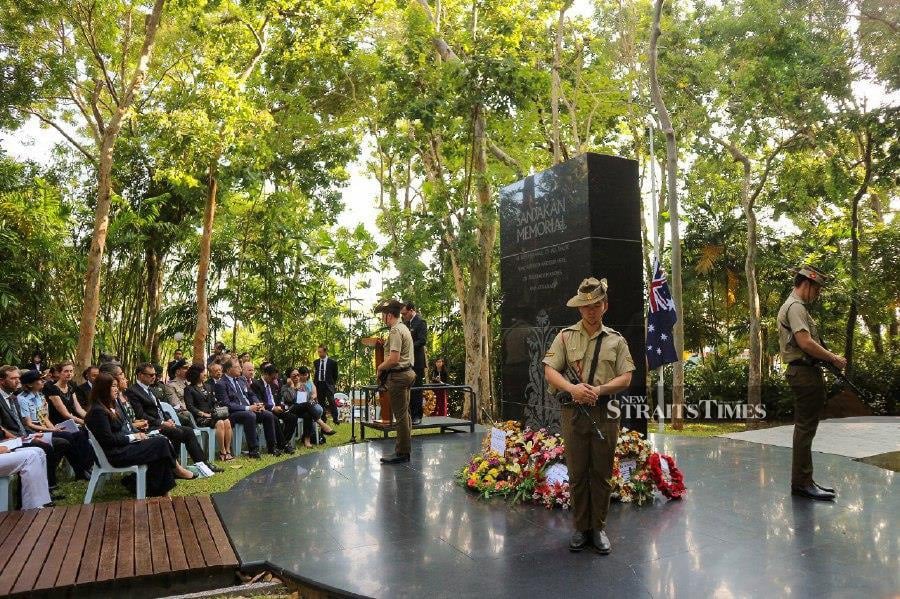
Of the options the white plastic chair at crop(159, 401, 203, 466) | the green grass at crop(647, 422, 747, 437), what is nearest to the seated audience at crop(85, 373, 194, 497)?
the white plastic chair at crop(159, 401, 203, 466)

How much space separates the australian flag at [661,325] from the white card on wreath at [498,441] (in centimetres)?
424

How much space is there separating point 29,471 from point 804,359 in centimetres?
606

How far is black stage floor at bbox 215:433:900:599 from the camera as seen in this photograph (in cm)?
341

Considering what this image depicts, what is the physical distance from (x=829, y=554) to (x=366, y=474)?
4.00 metres

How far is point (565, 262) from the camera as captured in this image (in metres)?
5.75

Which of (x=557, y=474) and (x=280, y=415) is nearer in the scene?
(x=557, y=474)

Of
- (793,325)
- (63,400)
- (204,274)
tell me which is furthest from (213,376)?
(793,325)

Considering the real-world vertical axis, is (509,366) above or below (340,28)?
below

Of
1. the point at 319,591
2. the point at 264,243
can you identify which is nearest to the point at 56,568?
the point at 319,591

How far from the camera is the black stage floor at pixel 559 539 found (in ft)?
11.2

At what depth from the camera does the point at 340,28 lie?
12.7 metres

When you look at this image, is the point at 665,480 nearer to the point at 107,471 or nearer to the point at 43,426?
the point at 107,471

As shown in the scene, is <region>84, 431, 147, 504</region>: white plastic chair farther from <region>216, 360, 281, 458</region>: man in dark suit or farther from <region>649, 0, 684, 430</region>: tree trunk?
<region>649, 0, 684, 430</region>: tree trunk

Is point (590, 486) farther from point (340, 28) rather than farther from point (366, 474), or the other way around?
point (340, 28)
